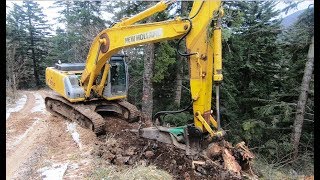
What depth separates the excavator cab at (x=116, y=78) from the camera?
9.97 m

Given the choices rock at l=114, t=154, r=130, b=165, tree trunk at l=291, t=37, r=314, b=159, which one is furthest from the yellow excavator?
tree trunk at l=291, t=37, r=314, b=159

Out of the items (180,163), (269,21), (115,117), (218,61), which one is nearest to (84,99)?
(115,117)

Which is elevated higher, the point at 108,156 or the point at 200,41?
the point at 200,41

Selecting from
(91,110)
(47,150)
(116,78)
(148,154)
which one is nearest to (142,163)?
(148,154)

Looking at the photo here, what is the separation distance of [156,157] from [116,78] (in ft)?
13.2

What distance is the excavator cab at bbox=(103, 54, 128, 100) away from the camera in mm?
9969

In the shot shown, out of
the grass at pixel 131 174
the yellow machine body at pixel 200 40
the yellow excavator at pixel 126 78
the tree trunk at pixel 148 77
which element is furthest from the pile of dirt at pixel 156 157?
the tree trunk at pixel 148 77

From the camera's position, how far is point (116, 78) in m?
10.1

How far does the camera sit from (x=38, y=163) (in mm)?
6895

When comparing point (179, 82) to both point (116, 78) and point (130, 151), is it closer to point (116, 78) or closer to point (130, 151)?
point (116, 78)

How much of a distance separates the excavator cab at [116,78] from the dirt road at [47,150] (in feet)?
5.20

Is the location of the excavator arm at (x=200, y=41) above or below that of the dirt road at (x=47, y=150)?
above

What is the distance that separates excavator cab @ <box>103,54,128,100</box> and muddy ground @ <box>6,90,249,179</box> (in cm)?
95

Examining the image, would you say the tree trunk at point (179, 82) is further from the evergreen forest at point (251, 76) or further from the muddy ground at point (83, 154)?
the muddy ground at point (83, 154)
